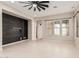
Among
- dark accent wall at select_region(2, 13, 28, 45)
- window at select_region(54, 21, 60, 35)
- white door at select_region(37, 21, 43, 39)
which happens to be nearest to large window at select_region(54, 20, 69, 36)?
window at select_region(54, 21, 60, 35)

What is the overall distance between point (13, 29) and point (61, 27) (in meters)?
5.72

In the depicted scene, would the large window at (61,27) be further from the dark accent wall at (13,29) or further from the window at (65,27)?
the dark accent wall at (13,29)

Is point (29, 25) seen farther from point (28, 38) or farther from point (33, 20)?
point (28, 38)

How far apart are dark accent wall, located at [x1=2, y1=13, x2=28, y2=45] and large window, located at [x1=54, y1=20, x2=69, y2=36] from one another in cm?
383

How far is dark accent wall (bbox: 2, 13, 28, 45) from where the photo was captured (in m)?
6.57

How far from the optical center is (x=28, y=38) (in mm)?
10250

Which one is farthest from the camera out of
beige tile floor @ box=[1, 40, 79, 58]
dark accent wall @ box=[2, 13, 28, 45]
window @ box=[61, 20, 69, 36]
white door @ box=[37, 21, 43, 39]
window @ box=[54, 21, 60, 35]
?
white door @ box=[37, 21, 43, 39]

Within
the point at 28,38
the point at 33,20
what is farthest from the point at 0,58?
the point at 33,20

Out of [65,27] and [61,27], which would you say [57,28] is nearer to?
[61,27]

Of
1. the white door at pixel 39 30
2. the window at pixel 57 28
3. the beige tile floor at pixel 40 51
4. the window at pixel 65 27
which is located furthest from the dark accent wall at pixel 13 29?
the window at pixel 65 27

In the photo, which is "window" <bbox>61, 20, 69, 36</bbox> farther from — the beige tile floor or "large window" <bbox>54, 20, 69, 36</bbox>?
the beige tile floor

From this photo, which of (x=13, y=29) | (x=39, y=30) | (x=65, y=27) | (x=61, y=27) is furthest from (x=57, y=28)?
(x=13, y=29)

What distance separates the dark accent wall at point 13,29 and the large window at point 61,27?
3.83 meters

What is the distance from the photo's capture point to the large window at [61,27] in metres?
10.1
